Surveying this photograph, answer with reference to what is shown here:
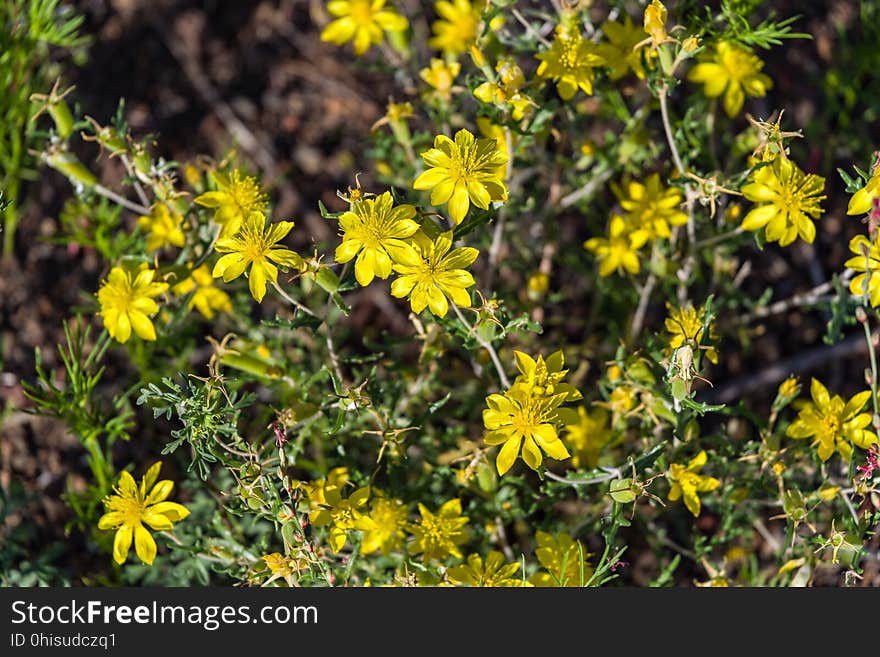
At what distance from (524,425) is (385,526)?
0.41 metres

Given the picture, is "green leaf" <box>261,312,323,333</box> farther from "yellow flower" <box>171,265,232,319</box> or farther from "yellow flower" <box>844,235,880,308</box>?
"yellow flower" <box>844,235,880,308</box>

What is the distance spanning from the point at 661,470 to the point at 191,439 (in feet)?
3.32

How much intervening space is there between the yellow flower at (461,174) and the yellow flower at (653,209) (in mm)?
595

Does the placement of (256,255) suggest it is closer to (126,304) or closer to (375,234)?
(375,234)

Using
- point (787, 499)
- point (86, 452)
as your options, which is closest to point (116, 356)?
point (86, 452)

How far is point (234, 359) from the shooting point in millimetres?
2055

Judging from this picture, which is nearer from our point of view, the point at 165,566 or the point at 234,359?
the point at 234,359

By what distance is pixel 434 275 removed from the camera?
1.75 metres

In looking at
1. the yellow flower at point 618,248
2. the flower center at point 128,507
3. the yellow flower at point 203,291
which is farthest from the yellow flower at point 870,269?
the flower center at point 128,507

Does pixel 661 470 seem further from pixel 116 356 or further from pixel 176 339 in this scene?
pixel 116 356

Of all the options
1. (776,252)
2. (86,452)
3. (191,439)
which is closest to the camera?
(191,439)

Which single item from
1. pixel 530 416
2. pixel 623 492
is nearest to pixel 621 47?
pixel 530 416

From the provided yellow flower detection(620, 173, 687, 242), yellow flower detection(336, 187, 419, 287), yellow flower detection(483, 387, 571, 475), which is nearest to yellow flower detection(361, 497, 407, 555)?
yellow flower detection(483, 387, 571, 475)

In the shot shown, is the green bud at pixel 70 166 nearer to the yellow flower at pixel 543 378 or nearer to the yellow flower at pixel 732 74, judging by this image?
the yellow flower at pixel 543 378
